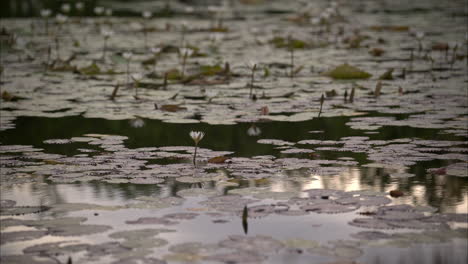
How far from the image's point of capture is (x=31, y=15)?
44.9 ft

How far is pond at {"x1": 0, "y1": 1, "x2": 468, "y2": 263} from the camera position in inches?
107

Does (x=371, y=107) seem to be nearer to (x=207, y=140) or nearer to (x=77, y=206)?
(x=207, y=140)

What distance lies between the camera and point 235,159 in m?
4.00

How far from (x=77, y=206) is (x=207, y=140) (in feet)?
4.62

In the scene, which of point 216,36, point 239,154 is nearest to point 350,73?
point 216,36

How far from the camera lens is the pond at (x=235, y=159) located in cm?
271

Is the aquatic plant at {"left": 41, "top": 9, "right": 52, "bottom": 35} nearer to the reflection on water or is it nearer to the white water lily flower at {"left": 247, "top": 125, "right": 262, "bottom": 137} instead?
the reflection on water

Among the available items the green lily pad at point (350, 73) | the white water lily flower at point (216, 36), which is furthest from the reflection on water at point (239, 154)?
the white water lily flower at point (216, 36)

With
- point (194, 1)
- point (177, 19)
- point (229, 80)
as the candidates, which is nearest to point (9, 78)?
point (229, 80)

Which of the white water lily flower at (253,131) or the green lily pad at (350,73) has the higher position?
the green lily pad at (350,73)

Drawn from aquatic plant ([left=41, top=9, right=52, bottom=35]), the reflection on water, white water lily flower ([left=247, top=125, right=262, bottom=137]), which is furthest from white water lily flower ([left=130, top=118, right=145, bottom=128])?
aquatic plant ([left=41, top=9, right=52, bottom=35])

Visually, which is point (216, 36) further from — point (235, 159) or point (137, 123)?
point (235, 159)

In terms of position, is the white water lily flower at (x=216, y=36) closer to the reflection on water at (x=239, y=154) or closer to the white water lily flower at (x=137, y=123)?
the reflection on water at (x=239, y=154)

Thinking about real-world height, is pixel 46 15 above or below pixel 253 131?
above
